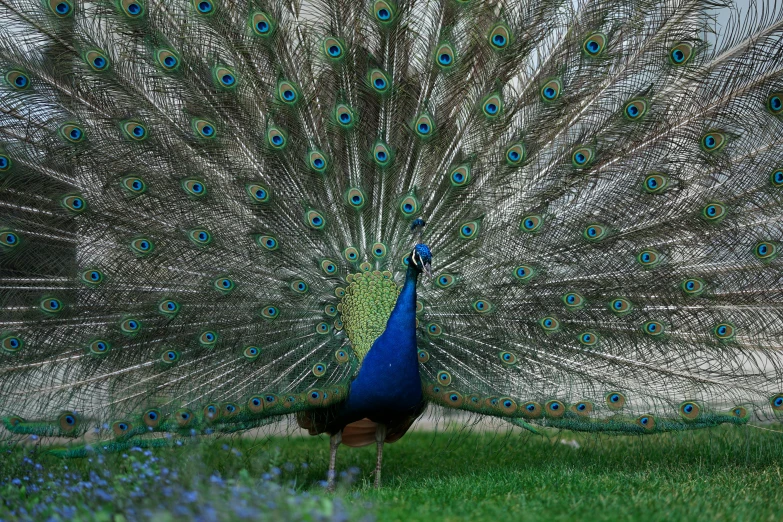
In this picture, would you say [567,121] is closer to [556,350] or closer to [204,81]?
[556,350]

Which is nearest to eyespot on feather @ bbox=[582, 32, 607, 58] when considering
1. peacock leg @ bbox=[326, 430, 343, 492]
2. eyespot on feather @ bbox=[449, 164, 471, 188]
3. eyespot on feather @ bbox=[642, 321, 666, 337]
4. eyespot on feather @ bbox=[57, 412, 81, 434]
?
eyespot on feather @ bbox=[449, 164, 471, 188]

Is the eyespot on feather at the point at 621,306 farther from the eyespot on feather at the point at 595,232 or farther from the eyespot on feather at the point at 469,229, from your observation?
the eyespot on feather at the point at 469,229

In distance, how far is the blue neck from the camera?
5.04 m

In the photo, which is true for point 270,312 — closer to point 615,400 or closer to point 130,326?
point 130,326

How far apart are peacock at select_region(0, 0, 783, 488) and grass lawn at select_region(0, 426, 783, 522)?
392mm

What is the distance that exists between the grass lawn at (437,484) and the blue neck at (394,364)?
48cm

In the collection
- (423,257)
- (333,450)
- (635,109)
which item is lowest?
(333,450)

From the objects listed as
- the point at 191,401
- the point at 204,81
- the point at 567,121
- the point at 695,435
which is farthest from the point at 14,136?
the point at 695,435

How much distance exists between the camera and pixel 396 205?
217 inches

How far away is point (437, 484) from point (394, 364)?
2.93ft

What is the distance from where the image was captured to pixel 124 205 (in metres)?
5.27

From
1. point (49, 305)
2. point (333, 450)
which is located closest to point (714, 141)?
point (333, 450)

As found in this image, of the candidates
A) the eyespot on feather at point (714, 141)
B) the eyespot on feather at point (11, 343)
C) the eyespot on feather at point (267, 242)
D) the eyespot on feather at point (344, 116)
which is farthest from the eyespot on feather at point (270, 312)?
the eyespot on feather at point (714, 141)

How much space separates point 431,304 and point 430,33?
184cm
